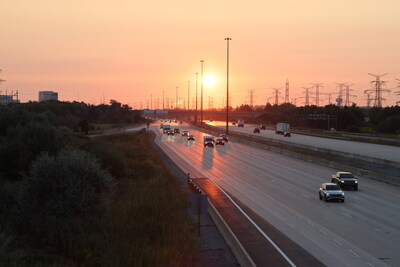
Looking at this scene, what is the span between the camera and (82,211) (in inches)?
940

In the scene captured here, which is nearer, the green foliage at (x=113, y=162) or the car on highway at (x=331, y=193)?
the car on highway at (x=331, y=193)

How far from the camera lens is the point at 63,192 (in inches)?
949

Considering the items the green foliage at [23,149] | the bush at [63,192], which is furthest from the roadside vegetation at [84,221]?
the green foliage at [23,149]

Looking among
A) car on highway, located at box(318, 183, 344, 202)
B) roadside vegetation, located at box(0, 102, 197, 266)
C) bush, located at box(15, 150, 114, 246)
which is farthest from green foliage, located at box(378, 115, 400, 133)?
bush, located at box(15, 150, 114, 246)

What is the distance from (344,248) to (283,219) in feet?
20.4

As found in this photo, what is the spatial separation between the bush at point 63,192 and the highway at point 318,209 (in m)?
9.25

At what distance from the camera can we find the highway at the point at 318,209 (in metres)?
20.4

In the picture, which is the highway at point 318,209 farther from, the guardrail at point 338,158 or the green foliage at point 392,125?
the green foliage at point 392,125

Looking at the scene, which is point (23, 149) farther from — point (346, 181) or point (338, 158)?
point (338, 158)

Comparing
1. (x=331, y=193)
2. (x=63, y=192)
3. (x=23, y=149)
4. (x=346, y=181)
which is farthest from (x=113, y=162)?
(x=346, y=181)

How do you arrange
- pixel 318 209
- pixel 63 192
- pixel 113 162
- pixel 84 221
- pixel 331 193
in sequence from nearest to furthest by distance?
pixel 84 221 → pixel 63 192 → pixel 318 209 → pixel 331 193 → pixel 113 162

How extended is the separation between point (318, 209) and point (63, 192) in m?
15.2

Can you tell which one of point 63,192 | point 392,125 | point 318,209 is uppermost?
point 392,125

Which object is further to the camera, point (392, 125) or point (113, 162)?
point (392, 125)
